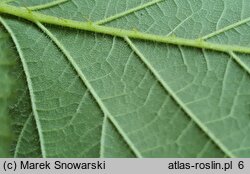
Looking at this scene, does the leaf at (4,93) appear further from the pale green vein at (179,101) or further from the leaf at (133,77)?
the pale green vein at (179,101)

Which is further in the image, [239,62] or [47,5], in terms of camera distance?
[47,5]

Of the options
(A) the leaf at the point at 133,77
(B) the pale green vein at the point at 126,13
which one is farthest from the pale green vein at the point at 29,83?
(B) the pale green vein at the point at 126,13

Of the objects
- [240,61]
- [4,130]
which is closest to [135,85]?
[240,61]

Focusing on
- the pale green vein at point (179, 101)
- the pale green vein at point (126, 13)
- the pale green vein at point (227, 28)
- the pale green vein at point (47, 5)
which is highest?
the pale green vein at point (47, 5)

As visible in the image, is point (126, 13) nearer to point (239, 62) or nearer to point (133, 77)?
point (133, 77)

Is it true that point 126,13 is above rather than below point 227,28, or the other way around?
above

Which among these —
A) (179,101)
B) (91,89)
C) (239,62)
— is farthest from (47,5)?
(239,62)

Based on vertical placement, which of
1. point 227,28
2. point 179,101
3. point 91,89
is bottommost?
point 179,101
